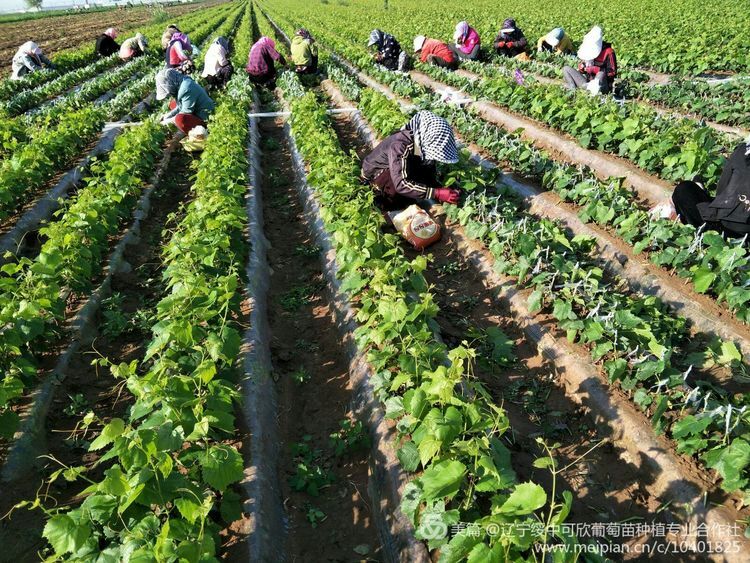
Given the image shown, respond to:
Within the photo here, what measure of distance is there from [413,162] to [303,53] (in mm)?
9644

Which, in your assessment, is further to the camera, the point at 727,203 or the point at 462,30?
the point at 462,30

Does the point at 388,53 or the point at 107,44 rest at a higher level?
the point at 107,44

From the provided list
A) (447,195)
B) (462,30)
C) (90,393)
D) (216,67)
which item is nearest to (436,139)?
(447,195)

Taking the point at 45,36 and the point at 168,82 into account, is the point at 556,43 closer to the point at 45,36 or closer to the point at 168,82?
the point at 168,82

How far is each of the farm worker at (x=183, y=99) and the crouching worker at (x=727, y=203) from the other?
Answer: 7983 mm

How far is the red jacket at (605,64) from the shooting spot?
984cm

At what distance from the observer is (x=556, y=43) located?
13.1 m

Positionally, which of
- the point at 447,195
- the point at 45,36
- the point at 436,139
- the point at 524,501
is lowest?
the point at 524,501

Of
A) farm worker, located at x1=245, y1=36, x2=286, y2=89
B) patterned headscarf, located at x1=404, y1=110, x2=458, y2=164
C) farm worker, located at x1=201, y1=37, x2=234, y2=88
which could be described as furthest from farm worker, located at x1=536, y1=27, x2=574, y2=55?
patterned headscarf, located at x1=404, y1=110, x2=458, y2=164

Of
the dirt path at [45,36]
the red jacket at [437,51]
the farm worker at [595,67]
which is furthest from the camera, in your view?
the dirt path at [45,36]

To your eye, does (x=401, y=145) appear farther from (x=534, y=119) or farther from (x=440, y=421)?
(x=534, y=119)

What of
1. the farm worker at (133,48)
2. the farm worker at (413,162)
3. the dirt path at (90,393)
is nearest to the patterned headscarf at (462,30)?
the farm worker at (413,162)

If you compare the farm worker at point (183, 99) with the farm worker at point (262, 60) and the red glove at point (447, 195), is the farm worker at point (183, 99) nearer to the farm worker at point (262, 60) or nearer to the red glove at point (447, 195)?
the farm worker at point (262, 60)

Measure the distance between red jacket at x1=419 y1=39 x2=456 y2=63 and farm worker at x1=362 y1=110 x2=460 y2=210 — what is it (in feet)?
30.8
